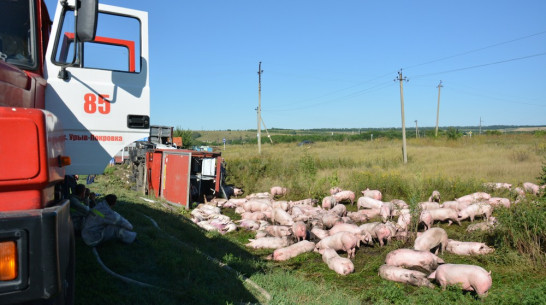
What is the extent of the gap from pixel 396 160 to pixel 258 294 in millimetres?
22068

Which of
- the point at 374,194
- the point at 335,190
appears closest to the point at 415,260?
the point at 374,194

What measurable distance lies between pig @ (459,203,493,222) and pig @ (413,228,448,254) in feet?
9.29

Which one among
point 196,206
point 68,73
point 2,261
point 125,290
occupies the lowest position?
point 196,206

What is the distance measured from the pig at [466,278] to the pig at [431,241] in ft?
5.58

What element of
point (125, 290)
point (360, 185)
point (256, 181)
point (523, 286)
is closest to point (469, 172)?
point (360, 185)

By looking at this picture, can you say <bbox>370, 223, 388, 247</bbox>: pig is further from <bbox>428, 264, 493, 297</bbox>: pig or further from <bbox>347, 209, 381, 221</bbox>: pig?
<bbox>347, 209, 381, 221</bbox>: pig

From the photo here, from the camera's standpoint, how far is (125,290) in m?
4.45

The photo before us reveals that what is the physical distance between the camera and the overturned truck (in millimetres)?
13719

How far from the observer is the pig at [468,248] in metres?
8.08

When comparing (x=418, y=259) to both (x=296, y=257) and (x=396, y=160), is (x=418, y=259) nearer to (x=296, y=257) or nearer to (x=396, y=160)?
(x=296, y=257)

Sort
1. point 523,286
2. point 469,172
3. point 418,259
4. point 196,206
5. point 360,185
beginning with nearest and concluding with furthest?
1. point 523,286
2. point 418,259
3. point 196,206
4. point 360,185
5. point 469,172

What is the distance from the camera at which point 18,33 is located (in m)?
3.66

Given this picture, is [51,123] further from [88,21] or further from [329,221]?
[329,221]

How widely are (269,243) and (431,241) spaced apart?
3400mm
